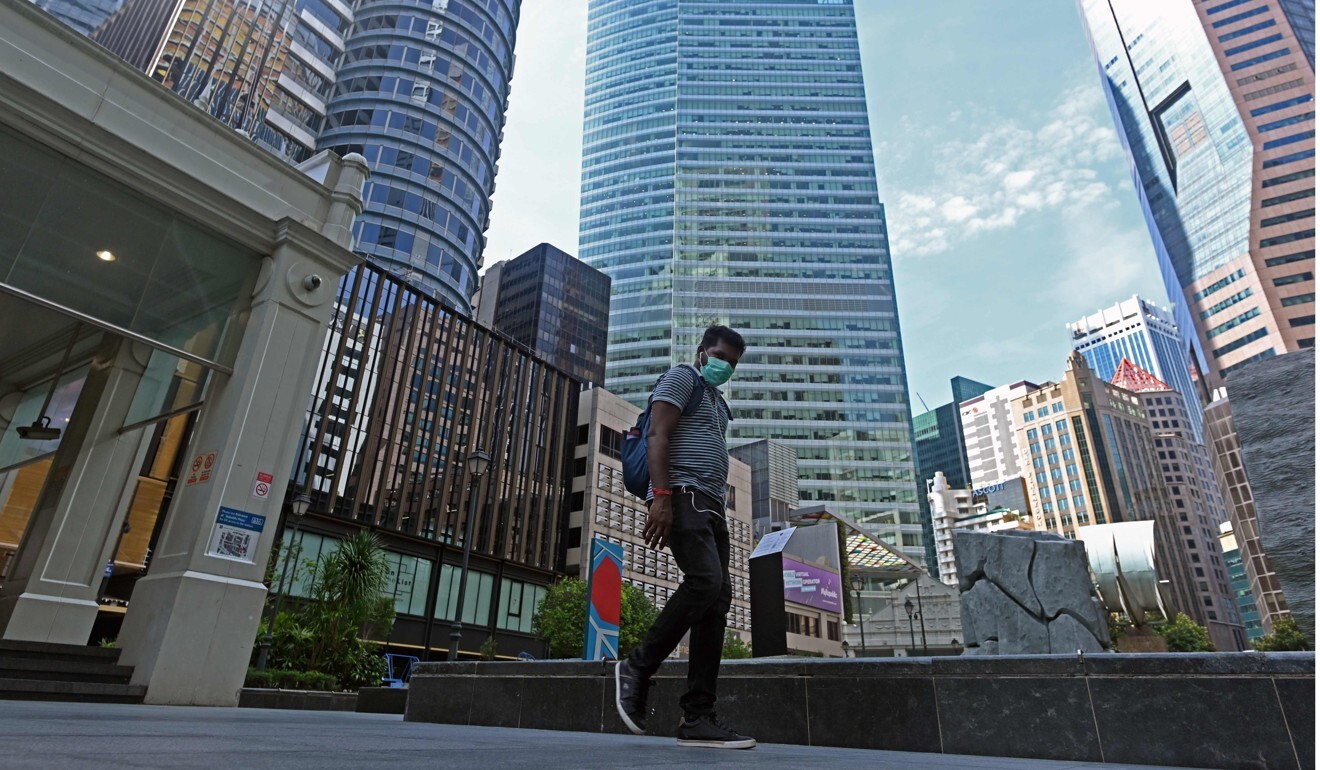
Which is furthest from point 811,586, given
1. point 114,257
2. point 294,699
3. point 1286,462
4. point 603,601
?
point 114,257

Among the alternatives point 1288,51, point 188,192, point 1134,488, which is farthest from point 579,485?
point 1288,51

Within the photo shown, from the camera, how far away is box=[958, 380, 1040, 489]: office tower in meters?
152

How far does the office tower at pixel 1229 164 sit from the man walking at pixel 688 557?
107 meters

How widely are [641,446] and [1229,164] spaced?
12884cm

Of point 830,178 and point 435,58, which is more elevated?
point 830,178

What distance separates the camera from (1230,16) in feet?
339

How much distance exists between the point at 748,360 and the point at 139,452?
10181 centimetres

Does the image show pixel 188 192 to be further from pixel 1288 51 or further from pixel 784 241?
pixel 1288 51

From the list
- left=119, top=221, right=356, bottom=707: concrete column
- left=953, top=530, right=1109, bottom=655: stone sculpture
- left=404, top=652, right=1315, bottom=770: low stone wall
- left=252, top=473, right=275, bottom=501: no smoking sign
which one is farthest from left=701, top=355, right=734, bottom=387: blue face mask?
left=953, top=530, right=1109, bottom=655: stone sculpture

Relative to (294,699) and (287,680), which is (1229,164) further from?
(294,699)

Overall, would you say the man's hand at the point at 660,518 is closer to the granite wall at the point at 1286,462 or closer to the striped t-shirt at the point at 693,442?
the striped t-shirt at the point at 693,442

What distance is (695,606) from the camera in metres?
3.38

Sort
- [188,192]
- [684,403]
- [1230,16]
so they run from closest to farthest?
[684,403] < [188,192] < [1230,16]

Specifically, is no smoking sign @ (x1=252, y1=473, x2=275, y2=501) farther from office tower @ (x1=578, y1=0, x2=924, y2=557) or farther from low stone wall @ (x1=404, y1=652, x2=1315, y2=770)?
office tower @ (x1=578, y1=0, x2=924, y2=557)
